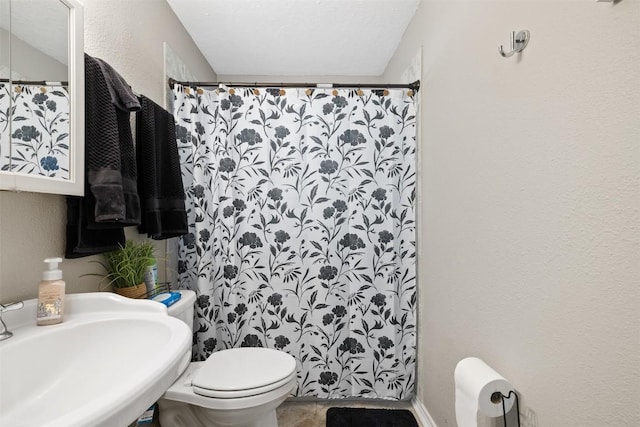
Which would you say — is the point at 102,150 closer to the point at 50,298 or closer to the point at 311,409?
the point at 50,298

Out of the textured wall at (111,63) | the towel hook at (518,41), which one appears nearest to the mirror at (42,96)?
the textured wall at (111,63)

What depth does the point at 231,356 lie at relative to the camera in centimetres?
151

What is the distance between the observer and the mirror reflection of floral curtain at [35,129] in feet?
2.70

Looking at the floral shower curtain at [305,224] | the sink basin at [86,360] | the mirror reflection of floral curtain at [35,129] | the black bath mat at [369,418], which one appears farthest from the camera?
the floral shower curtain at [305,224]

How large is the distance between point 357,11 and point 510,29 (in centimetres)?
119

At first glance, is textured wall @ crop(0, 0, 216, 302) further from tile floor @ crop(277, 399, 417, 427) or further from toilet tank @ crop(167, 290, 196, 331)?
tile floor @ crop(277, 399, 417, 427)

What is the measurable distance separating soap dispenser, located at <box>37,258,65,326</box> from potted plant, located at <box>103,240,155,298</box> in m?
0.34

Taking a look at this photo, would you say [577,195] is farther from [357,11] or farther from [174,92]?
[174,92]

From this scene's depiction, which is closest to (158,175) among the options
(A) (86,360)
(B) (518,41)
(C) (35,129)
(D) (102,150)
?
→ (D) (102,150)

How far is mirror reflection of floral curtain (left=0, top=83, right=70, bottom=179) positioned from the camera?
822 millimetres

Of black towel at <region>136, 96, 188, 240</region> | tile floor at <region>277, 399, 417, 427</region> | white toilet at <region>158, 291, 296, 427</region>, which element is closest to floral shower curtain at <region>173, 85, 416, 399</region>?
tile floor at <region>277, 399, 417, 427</region>

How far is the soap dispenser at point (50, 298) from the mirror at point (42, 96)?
0.81 feet

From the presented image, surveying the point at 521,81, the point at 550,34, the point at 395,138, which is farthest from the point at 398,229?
the point at 550,34

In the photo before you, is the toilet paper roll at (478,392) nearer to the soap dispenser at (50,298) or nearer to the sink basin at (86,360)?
the sink basin at (86,360)
